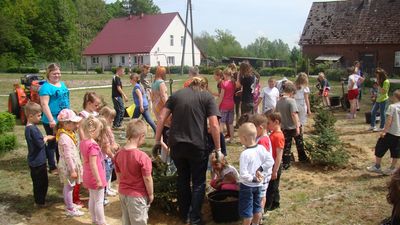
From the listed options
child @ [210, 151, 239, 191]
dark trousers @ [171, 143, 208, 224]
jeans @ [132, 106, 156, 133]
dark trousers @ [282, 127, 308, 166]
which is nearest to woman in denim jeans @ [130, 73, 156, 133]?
jeans @ [132, 106, 156, 133]

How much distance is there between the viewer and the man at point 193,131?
16.0 feet

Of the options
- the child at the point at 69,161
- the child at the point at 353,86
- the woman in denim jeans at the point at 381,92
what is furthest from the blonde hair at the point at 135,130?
the child at the point at 353,86

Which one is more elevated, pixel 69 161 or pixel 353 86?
pixel 353 86

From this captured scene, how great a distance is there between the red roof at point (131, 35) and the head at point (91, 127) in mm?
47882

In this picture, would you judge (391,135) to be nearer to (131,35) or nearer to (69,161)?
(69,161)

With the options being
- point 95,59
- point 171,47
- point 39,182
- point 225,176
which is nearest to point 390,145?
point 225,176

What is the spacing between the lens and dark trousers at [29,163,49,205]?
5.75 meters

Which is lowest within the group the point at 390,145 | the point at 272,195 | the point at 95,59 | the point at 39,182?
the point at 272,195

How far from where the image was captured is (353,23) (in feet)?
134

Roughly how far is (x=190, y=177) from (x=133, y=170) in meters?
1.22

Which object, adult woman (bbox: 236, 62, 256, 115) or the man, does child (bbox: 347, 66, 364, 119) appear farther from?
the man

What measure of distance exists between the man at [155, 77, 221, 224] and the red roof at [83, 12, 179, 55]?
47982 millimetres

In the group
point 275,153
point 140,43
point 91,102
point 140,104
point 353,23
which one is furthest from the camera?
point 140,43

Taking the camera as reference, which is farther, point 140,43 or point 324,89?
point 140,43
